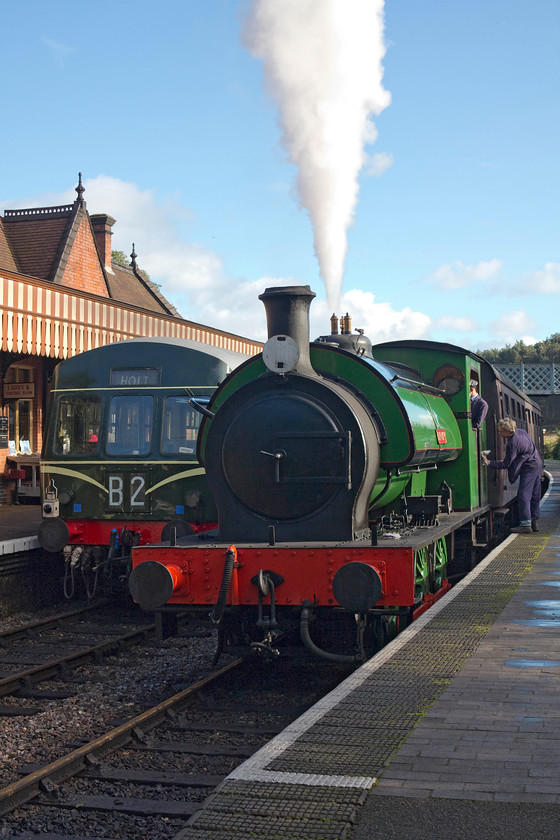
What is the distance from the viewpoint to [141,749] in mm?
5191

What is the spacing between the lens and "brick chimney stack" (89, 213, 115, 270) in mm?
26609

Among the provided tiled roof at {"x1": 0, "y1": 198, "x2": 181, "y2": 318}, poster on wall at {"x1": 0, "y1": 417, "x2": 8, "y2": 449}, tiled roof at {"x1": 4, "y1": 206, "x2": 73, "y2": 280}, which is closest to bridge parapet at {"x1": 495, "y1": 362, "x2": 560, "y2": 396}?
tiled roof at {"x1": 0, "y1": 198, "x2": 181, "y2": 318}

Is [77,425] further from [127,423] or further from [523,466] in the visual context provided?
[523,466]

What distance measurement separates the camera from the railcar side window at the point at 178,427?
10.0 m

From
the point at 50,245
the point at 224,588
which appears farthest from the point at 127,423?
the point at 50,245

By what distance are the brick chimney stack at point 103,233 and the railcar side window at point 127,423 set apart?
17.2m

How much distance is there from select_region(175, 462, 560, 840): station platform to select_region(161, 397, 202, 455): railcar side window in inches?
186

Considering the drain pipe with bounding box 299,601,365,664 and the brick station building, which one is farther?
the brick station building

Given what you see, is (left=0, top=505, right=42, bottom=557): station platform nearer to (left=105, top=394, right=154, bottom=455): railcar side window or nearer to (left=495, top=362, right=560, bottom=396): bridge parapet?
(left=105, top=394, right=154, bottom=455): railcar side window

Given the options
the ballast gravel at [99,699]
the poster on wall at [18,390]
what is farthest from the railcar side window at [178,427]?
the poster on wall at [18,390]

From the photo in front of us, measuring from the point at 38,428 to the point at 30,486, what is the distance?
→ 1436mm

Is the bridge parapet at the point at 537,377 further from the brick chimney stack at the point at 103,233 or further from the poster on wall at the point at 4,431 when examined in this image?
the poster on wall at the point at 4,431

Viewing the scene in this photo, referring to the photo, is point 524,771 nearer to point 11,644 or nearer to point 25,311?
point 11,644

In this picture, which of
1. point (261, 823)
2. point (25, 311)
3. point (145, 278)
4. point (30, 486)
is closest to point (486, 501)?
point (261, 823)
